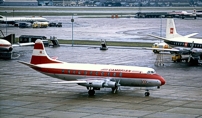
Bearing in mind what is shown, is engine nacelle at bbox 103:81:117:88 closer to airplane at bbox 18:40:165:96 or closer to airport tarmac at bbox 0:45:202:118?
airplane at bbox 18:40:165:96

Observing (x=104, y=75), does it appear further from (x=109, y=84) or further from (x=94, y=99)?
(x=94, y=99)

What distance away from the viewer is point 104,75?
60.5m

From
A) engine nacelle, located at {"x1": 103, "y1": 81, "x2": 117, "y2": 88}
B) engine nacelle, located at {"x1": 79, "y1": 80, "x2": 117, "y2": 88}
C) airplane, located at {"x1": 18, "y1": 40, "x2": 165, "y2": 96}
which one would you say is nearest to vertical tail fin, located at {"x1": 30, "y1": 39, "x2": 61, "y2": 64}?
airplane, located at {"x1": 18, "y1": 40, "x2": 165, "y2": 96}

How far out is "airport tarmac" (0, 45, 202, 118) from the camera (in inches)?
2019

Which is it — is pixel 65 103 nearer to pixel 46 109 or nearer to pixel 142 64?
pixel 46 109

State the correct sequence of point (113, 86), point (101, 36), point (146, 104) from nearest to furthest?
point (146, 104)
point (113, 86)
point (101, 36)

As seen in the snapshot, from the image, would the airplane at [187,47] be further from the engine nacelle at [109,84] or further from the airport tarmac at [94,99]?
the engine nacelle at [109,84]

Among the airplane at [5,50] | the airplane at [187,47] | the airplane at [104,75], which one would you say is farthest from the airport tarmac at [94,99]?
the airplane at [5,50]

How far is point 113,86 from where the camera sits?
59.5m

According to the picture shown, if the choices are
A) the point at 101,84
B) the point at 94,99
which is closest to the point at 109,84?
the point at 101,84

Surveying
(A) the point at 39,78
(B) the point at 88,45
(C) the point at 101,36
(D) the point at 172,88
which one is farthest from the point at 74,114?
(C) the point at 101,36

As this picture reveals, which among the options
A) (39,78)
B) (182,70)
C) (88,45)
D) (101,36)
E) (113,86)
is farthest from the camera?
(101,36)

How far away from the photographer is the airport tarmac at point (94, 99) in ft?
168

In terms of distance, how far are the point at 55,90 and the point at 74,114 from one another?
13.8m
